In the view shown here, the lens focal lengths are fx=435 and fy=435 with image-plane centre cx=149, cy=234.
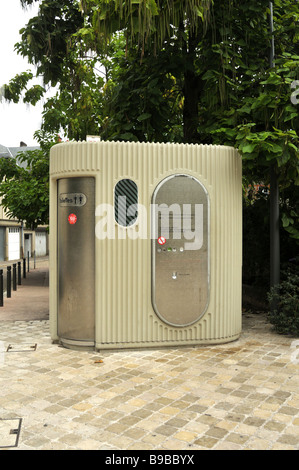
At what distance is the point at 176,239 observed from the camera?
6.05 m

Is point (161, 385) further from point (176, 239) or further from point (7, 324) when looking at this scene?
point (7, 324)

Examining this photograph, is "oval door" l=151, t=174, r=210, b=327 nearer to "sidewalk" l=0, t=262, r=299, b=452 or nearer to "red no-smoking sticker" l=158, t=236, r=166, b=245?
"red no-smoking sticker" l=158, t=236, r=166, b=245

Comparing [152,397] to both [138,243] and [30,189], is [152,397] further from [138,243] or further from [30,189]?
[30,189]

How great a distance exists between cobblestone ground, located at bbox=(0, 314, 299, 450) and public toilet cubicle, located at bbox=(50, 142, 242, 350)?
37cm

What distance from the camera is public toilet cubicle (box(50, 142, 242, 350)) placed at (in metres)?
5.93

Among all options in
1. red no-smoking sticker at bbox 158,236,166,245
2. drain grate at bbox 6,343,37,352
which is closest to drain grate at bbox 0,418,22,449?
drain grate at bbox 6,343,37,352

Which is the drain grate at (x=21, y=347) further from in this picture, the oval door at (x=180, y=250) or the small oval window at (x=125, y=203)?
the small oval window at (x=125, y=203)

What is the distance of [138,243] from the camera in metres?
6.00

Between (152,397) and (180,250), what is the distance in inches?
89.5

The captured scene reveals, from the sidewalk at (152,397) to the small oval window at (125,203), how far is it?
1.82 m

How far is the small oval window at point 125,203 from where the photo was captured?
5945 mm

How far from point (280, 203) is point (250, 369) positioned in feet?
12.4

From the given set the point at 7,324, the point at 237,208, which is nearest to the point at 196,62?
the point at 237,208
